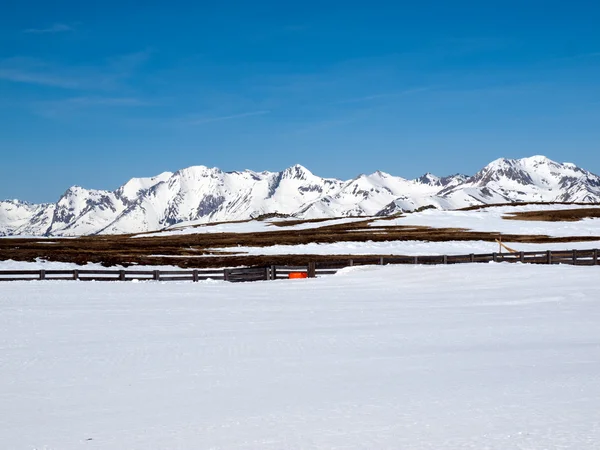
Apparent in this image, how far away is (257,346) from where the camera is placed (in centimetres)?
1627

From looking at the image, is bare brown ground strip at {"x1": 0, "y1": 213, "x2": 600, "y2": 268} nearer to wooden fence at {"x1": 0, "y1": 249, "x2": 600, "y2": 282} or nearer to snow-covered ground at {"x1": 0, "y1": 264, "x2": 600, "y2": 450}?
wooden fence at {"x1": 0, "y1": 249, "x2": 600, "y2": 282}

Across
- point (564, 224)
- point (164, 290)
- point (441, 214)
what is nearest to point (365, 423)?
point (164, 290)

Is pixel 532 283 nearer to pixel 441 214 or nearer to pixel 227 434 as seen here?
pixel 227 434

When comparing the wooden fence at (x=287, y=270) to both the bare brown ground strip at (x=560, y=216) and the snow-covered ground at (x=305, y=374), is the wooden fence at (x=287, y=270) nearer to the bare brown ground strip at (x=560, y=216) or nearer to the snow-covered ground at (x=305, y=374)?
the snow-covered ground at (x=305, y=374)

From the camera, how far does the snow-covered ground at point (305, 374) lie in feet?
29.8

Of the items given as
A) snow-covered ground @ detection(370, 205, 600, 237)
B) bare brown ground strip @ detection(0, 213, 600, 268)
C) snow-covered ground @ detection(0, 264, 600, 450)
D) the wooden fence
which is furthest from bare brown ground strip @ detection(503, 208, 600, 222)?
snow-covered ground @ detection(0, 264, 600, 450)

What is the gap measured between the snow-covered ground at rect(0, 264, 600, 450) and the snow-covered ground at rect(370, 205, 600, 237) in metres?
70.3

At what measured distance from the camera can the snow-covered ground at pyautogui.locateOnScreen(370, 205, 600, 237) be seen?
305ft

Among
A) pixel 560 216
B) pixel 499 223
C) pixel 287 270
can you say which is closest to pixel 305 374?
pixel 287 270

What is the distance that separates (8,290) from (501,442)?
28.9 meters

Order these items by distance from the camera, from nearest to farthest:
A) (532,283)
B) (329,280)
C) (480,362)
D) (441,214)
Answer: (480,362) < (532,283) < (329,280) < (441,214)

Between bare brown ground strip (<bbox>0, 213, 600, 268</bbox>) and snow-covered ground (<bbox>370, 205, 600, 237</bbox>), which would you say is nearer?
bare brown ground strip (<bbox>0, 213, 600, 268</bbox>)

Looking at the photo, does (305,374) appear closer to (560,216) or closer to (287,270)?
(287,270)

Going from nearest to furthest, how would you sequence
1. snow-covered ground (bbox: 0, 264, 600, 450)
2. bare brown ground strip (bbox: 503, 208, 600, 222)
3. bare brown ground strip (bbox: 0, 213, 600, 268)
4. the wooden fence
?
snow-covered ground (bbox: 0, 264, 600, 450), the wooden fence, bare brown ground strip (bbox: 0, 213, 600, 268), bare brown ground strip (bbox: 503, 208, 600, 222)
